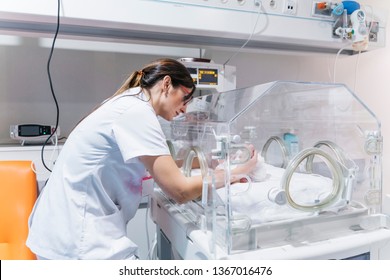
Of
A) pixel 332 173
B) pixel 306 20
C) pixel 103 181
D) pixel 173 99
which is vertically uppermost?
pixel 306 20

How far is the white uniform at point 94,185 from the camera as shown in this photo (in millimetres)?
1041

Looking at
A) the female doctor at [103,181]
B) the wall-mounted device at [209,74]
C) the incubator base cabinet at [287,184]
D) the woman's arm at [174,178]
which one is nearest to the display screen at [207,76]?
the wall-mounted device at [209,74]

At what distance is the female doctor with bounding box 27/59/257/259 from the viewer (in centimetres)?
101

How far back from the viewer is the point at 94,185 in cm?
109

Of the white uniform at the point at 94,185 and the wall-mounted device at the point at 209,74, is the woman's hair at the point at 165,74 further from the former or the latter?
the wall-mounted device at the point at 209,74

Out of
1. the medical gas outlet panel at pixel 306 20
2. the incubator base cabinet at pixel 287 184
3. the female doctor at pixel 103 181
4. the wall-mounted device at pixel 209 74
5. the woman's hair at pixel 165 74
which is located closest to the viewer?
the incubator base cabinet at pixel 287 184

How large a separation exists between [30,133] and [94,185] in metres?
0.83

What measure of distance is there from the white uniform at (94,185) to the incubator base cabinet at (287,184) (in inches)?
8.3

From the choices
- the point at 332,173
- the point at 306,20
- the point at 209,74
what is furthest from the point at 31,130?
the point at 306,20

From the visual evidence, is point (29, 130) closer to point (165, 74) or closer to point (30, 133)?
point (30, 133)

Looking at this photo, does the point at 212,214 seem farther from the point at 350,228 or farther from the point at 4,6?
the point at 4,6

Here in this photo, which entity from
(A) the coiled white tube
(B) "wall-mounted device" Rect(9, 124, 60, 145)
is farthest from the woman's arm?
(B) "wall-mounted device" Rect(9, 124, 60, 145)

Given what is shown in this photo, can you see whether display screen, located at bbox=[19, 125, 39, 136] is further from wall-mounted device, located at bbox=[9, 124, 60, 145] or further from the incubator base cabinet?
the incubator base cabinet

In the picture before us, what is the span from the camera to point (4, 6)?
128 centimetres
